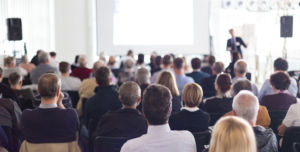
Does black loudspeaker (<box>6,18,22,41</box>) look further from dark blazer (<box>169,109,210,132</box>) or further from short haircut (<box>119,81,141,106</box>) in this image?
dark blazer (<box>169,109,210,132</box>)

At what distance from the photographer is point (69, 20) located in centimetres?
1296

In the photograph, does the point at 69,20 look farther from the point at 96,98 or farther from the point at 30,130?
the point at 30,130

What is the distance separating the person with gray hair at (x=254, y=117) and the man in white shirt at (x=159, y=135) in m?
0.49

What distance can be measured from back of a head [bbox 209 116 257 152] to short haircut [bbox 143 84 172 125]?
29.8 inches

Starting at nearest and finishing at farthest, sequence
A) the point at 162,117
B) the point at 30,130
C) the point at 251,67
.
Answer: the point at 162,117, the point at 30,130, the point at 251,67

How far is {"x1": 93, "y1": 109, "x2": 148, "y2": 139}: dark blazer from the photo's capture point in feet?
10.7

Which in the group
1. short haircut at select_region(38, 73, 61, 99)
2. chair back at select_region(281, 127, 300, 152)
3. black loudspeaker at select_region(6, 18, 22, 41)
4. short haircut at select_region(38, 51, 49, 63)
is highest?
black loudspeaker at select_region(6, 18, 22, 41)

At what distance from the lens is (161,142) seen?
8.05ft

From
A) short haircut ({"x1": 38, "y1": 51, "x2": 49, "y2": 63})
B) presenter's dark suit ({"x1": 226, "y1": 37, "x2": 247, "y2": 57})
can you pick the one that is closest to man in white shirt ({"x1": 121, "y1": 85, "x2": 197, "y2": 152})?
short haircut ({"x1": 38, "y1": 51, "x2": 49, "y2": 63})

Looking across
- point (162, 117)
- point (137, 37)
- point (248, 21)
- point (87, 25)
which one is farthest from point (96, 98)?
point (248, 21)

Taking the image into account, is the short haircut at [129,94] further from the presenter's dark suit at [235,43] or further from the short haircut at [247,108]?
the presenter's dark suit at [235,43]

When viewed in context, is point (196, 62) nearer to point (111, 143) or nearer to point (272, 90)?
point (272, 90)

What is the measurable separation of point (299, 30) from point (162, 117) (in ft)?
35.5

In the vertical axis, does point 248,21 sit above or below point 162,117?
above
